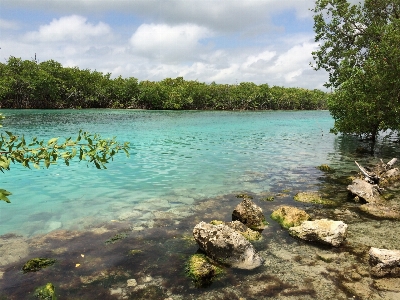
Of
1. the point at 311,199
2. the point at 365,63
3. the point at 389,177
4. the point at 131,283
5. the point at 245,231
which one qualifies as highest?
the point at 365,63

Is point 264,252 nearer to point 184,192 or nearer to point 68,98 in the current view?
point 184,192

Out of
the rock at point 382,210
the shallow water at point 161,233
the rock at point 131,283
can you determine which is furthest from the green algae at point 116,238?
the rock at point 382,210

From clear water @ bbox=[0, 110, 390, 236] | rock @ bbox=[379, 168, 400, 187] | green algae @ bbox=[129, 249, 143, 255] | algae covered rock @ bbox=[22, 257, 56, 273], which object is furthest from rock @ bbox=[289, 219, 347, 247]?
rock @ bbox=[379, 168, 400, 187]

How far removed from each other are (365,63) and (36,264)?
23.6m

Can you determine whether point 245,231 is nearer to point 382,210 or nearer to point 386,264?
point 386,264

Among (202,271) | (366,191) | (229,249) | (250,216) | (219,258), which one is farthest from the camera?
(366,191)

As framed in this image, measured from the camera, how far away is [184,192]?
1590 cm

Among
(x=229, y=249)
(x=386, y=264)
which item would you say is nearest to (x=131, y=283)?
(x=229, y=249)

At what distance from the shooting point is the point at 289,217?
11.2 meters

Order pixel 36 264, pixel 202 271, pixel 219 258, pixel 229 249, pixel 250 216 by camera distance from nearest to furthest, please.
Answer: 1. pixel 202 271
2. pixel 36 264
3. pixel 229 249
4. pixel 219 258
5. pixel 250 216

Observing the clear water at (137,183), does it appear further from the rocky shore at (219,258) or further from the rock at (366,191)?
the rock at (366,191)

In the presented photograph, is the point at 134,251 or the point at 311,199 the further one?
the point at 311,199

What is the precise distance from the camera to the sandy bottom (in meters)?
7.37

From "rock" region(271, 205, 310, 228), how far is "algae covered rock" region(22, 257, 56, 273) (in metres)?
7.42
